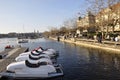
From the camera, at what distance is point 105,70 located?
1102 inches

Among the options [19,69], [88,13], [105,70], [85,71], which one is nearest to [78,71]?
[85,71]

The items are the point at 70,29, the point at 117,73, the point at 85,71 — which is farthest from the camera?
the point at 70,29

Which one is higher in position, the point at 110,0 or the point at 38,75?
the point at 110,0

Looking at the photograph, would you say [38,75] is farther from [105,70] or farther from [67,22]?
[67,22]

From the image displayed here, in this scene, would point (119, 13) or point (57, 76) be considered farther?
point (119, 13)

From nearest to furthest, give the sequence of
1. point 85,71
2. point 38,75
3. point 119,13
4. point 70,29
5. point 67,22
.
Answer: point 38,75, point 85,71, point 119,13, point 70,29, point 67,22

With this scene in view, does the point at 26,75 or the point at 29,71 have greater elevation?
the point at 29,71

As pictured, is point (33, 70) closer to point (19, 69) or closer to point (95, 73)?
point (19, 69)

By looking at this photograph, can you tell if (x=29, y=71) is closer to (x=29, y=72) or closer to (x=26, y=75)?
(x=29, y=72)

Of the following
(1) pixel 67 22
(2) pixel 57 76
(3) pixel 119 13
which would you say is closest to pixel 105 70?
(2) pixel 57 76

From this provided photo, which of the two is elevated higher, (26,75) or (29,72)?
(29,72)

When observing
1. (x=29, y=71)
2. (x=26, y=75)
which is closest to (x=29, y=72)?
(x=29, y=71)

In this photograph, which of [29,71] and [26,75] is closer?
[26,75]

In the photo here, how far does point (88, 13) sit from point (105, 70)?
178ft
